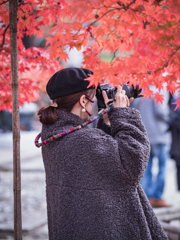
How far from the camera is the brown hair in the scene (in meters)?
1.58

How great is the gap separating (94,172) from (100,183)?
8 cm

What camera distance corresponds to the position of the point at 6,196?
16.5 feet

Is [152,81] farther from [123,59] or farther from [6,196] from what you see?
[6,196]

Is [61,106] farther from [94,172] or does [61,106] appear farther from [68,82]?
[94,172]

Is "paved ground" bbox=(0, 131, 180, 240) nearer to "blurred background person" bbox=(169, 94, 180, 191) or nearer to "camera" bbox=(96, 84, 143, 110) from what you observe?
"blurred background person" bbox=(169, 94, 180, 191)

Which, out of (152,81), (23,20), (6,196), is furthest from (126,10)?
(6,196)

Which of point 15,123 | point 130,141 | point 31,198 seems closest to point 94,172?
point 130,141

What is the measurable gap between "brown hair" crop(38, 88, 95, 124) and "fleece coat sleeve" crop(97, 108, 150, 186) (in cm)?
21

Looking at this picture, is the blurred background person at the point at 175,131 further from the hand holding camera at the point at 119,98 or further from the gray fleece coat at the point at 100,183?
the gray fleece coat at the point at 100,183

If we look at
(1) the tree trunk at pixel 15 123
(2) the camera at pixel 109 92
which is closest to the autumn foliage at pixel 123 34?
(2) the camera at pixel 109 92

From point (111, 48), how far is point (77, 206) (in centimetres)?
130

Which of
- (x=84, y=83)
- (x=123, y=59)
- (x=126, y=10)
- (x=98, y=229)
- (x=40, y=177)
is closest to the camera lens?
(x=98, y=229)

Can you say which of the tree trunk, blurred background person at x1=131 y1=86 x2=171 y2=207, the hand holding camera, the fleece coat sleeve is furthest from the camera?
blurred background person at x1=131 y1=86 x2=171 y2=207

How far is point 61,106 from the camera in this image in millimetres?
1671
